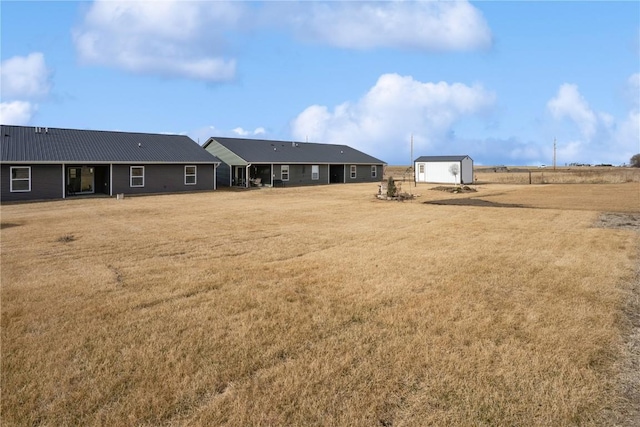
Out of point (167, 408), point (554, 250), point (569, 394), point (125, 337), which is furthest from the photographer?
point (554, 250)

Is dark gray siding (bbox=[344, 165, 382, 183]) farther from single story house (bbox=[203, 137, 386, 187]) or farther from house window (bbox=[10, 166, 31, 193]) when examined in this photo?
house window (bbox=[10, 166, 31, 193])

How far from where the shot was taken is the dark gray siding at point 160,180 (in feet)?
107

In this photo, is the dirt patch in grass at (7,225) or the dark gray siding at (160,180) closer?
the dirt patch in grass at (7,225)

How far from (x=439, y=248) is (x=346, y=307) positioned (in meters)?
5.47

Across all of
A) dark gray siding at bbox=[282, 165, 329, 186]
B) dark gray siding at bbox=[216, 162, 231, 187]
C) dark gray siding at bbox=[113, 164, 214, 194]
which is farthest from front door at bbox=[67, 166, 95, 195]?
dark gray siding at bbox=[282, 165, 329, 186]

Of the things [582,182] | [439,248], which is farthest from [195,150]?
[582,182]

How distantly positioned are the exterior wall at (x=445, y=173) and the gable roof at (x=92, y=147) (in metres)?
24.9

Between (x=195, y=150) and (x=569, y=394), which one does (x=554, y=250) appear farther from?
(x=195, y=150)

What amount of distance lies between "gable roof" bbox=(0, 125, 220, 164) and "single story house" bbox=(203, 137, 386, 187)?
4.36 metres

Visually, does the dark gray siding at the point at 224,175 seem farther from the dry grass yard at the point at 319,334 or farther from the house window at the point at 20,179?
the dry grass yard at the point at 319,334

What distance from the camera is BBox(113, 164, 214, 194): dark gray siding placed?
107 ft

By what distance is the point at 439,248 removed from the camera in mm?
11445

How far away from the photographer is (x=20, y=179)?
28.2 metres

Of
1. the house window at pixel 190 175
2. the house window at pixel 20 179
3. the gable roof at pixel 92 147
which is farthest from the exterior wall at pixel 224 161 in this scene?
the house window at pixel 20 179
